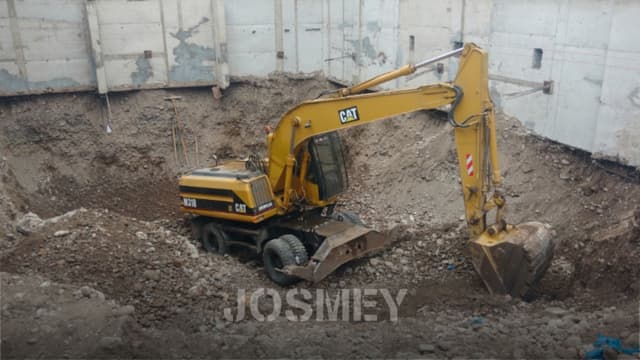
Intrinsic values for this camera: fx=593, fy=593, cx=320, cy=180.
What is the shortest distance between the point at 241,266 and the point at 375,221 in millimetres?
2805

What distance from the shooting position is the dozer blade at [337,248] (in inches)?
305

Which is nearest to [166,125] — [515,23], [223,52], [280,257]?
[223,52]

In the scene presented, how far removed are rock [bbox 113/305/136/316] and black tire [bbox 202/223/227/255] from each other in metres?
2.54

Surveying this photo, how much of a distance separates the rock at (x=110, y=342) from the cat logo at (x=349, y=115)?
3756mm

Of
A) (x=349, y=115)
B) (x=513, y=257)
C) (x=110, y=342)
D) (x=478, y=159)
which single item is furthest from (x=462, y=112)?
(x=110, y=342)

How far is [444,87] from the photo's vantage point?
695cm

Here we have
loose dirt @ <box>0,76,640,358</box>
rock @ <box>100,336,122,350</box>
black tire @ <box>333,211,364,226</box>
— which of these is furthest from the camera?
black tire @ <box>333,211,364,226</box>

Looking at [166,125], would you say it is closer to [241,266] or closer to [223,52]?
[223,52]

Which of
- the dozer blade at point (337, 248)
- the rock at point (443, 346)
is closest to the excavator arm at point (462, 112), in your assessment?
the dozer blade at point (337, 248)

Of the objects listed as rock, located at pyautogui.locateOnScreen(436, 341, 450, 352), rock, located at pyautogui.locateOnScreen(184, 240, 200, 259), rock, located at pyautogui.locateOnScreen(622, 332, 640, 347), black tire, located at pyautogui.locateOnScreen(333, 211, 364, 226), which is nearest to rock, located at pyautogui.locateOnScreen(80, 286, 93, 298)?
rock, located at pyautogui.locateOnScreen(184, 240, 200, 259)

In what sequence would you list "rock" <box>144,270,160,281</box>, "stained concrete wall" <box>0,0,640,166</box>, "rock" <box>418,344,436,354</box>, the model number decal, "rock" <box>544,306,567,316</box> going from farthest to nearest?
the model number decal, "stained concrete wall" <box>0,0,640,166</box>, "rock" <box>144,270,160,281</box>, "rock" <box>544,306,567,316</box>, "rock" <box>418,344,436,354</box>

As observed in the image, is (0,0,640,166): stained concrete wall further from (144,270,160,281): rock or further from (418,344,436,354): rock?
(144,270,160,281): rock

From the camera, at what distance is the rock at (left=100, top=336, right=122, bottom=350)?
19.3ft

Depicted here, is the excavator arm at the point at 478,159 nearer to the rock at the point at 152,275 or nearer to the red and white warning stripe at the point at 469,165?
the red and white warning stripe at the point at 469,165
